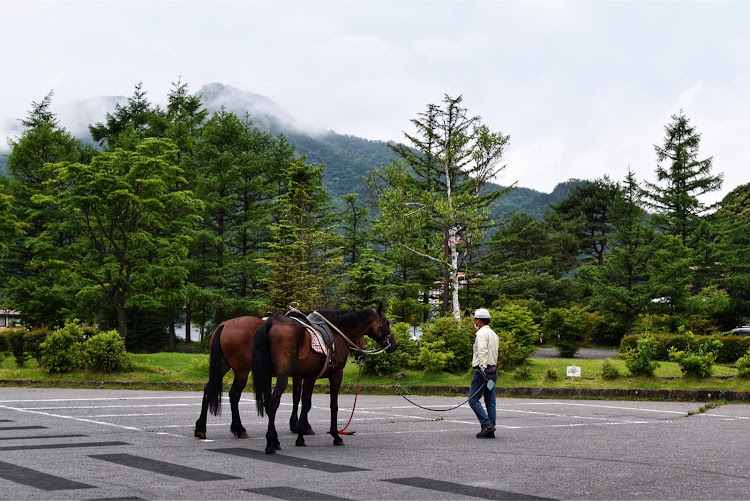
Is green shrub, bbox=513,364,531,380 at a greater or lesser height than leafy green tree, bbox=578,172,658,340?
lesser

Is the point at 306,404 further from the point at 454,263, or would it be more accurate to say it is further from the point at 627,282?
the point at 627,282

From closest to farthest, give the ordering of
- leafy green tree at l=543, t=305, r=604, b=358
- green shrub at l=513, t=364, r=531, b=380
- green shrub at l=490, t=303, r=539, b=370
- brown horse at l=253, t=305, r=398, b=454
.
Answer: brown horse at l=253, t=305, r=398, b=454 → green shrub at l=513, t=364, r=531, b=380 → green shrub at l=490, t=303, r=539, b=370 → leafy green tree at l=543, t=305, r=604, b=358

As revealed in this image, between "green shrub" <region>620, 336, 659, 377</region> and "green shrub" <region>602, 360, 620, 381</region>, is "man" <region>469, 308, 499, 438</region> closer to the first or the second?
"green shrub" <region>602, 360, 620, 381</region>

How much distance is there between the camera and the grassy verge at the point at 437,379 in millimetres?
21656

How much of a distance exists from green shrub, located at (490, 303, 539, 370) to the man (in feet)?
35.9

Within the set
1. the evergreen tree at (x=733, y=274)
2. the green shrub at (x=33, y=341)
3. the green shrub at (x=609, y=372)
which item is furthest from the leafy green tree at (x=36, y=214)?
the evergreen tree at (x=733, y=274)

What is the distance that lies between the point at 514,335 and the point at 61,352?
1492 centimetres

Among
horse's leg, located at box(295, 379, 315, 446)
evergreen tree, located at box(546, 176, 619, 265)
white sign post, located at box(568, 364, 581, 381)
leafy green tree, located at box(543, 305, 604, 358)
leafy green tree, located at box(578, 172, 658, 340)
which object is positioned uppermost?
evergreen tree, located at box(546, 176, 619, 265)

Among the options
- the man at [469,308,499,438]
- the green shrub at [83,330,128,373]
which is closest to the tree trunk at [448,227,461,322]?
the green shrub at [83,330,128,373]

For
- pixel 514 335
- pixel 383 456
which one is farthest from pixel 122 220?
pixel 383 456

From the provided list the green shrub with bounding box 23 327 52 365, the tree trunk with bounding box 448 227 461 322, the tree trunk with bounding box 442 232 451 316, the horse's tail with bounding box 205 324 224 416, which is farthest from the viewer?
the tree trunk with bounding box 442 232 451 316

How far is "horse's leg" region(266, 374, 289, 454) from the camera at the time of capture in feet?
34.1

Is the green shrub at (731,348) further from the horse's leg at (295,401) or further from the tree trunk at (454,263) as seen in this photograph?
the horse's leg at (295,401)

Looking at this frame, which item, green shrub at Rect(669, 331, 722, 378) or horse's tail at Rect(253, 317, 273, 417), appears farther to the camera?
green shrub at Rect(669, 331, 722, 378)
